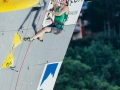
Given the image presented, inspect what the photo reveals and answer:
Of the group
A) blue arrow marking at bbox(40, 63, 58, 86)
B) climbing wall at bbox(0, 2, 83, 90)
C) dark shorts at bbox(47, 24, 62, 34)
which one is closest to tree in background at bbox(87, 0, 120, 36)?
blue arrow marking at bbox(40, 63, 58, 86)

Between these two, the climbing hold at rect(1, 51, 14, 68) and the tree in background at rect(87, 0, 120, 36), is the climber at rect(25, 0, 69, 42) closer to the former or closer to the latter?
the climbing hold at rect(1, 51, 14, 68)

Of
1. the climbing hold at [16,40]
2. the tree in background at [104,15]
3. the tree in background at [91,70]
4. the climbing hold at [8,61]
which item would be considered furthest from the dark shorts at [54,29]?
the tree in background at [104,15]

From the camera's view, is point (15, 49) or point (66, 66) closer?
point (15, 49)

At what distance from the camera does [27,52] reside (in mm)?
6531

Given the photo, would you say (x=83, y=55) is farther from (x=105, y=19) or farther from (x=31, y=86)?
(x=105, y=19)

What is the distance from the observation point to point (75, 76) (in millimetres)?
11414

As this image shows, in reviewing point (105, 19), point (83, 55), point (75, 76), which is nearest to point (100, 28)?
point (105, 19)

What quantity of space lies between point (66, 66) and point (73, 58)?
1.18 meters

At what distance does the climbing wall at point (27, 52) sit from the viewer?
6.18 meters

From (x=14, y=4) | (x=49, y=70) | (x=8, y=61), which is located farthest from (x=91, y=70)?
(x=14, y=4)

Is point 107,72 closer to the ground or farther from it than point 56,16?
closer to the ground

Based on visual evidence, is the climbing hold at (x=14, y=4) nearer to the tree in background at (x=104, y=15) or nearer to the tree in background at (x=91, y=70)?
the tree in background at (x=91, y=70)

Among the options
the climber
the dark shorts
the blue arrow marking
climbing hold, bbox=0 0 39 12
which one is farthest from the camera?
the blue arrow marking

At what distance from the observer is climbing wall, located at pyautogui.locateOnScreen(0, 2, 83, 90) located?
6.18 metres
